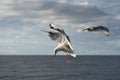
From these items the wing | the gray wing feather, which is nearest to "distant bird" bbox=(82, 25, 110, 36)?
the wing

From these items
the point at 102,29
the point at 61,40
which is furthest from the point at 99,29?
the point at 61,40

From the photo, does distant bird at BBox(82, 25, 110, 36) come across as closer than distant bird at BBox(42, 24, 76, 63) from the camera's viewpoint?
No

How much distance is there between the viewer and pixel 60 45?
70.5 ft

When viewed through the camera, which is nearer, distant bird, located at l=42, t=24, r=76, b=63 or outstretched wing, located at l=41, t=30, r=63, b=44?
distant bird, located at l=42, t=24, r=76, b=63

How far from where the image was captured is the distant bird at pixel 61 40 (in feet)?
65.3

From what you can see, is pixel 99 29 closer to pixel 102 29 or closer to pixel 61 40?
pixel 102 29

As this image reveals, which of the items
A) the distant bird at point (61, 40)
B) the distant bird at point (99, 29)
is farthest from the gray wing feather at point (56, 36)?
the distant bird at point (99, 29)

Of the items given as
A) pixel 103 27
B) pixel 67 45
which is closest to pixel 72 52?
pixel 67 45

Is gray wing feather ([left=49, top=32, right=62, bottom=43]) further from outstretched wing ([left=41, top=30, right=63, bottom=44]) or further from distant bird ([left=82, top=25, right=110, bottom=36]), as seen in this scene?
distant bird ([left=82, top=25, right=110, bottom=36])

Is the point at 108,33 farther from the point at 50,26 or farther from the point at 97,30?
the point at 50,26

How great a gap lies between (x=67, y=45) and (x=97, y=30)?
279 cm

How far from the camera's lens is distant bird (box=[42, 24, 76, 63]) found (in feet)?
65.3

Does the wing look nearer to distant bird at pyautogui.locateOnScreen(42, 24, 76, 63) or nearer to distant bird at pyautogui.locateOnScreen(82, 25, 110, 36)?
distant bird at pyautogui.locateOnScreen(82, 25, 110, 36)

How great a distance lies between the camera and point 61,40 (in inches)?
854
